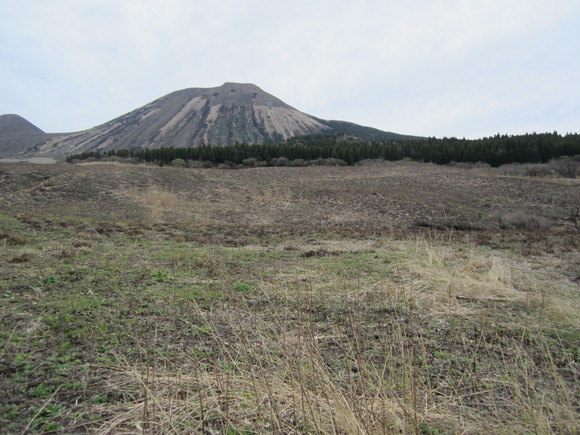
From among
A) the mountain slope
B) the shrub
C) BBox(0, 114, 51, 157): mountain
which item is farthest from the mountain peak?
the shrub

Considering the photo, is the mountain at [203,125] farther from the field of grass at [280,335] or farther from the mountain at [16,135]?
the field of grass at [280,335]

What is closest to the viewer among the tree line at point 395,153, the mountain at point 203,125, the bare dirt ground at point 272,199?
the bare dirt ground at point 272,199

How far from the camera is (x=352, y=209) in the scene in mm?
21625

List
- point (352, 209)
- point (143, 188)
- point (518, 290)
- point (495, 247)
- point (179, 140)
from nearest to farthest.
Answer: point (518, 290)
point (495, 247)
point (352, 209)
point (143, 188)
point (179, 140)

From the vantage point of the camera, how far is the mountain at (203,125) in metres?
104

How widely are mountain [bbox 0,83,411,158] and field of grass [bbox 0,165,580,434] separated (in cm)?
9944

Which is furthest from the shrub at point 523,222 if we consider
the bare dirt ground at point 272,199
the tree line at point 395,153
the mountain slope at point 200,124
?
the mountain slope at point 200,124

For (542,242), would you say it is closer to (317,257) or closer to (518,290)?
(518,290)

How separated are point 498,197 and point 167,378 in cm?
2915

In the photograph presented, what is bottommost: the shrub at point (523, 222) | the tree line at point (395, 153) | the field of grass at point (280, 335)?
the shrub at point (523, 222)

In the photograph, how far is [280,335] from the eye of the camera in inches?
125

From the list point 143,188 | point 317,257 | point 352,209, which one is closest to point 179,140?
point 143,188

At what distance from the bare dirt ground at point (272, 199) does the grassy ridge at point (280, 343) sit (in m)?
10.1

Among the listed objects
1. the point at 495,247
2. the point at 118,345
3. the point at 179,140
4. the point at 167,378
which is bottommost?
the point at 495,247
